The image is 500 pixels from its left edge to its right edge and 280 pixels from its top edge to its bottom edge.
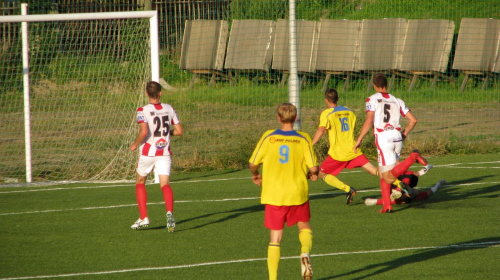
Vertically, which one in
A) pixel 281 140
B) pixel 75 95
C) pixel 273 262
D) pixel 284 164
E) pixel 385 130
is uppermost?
pixel 281 140

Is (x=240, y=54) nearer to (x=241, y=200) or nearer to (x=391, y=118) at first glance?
(x=241, y=200)

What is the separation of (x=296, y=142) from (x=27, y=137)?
795 cm

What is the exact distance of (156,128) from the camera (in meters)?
8.77

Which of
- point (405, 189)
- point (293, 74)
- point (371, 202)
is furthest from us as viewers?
point (293, 74)

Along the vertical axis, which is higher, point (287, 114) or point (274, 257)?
point (287, 114)

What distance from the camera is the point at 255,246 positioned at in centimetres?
787

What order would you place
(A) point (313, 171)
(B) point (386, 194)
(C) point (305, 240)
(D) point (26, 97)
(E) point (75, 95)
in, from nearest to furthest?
(C) point (305, 240) < (A) point (313, 171) < (B) point (386, 194) < (D) point (26, 97) < (E) point (75, 95)

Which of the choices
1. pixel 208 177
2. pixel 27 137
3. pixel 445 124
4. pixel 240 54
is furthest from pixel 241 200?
pixel 445 124

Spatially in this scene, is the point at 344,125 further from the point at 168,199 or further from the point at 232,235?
the point at 168,199

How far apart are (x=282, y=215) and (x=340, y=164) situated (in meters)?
4.15

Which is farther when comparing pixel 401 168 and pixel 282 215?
pixel 401 168

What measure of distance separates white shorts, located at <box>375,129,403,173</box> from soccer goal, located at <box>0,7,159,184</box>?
4943mm

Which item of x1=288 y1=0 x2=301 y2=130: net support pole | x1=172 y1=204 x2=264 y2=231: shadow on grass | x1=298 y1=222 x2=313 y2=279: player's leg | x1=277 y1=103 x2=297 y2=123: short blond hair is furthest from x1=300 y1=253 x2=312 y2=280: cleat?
x1=288 y1=0 x2=301 y2=130: net support pole

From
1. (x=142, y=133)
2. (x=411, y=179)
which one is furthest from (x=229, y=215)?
(x=411, y=179)
